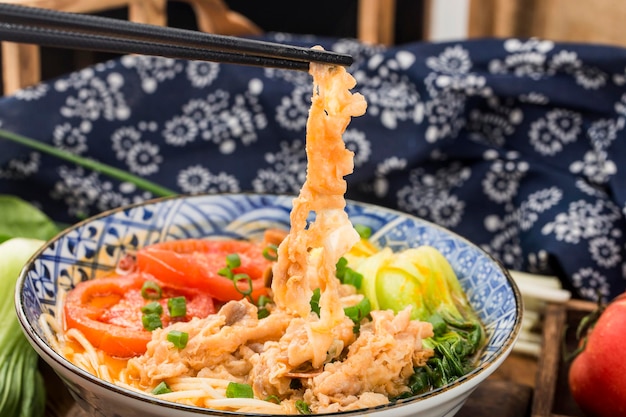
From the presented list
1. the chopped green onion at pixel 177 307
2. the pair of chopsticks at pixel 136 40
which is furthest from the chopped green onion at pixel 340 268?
the pair of chopsticks at pixel 136 40

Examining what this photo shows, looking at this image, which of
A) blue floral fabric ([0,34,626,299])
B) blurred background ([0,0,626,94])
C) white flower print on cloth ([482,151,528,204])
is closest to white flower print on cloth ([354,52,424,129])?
blue floral fabric ([0,34,626,299])

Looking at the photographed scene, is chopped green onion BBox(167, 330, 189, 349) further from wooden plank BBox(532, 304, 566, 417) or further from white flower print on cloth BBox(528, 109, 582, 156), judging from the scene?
white flower print on cloth BBox(528, 109, 582, 156)

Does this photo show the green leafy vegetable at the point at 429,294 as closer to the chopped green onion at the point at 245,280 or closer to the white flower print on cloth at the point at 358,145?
the chopped green onion at the point at 245,280

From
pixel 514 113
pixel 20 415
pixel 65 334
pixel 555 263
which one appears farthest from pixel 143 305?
pixel 514 113

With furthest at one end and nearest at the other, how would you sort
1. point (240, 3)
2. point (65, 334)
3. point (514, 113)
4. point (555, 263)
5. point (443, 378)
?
point (240, 3)
point (514, 113)
point (555, 263)
point (65, 334)
point (443, 378)

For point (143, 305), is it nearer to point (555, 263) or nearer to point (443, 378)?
point (443, 378)
